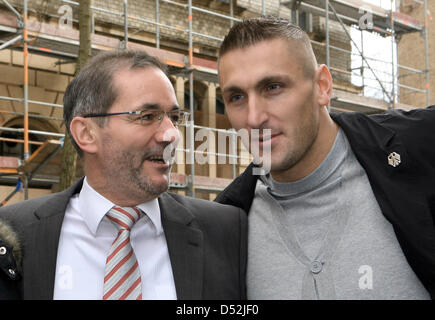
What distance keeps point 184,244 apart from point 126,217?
11.6 inches

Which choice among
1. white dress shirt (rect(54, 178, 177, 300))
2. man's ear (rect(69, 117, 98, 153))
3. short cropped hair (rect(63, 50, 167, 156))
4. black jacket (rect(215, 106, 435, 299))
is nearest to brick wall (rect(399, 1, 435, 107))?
black jacket (rect(215, 106, 435, 299))

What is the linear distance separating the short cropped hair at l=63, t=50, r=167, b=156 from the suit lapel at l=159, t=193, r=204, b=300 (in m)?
0.56

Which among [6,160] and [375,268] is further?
[6,160]

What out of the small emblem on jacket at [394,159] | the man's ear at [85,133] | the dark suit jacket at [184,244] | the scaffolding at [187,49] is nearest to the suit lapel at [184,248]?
the dark suit jacket at [184,244]

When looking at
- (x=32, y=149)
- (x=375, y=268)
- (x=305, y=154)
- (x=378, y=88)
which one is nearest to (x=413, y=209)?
(x=375, y=268)

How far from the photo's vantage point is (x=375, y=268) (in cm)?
300

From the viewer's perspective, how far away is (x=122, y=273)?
2.97 m

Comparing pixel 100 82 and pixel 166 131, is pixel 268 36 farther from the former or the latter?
pixel 100 82

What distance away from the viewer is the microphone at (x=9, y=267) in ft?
9.32

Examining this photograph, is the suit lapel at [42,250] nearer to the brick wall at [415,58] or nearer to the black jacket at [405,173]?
the black jacket at [405,173]

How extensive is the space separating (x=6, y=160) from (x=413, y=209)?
9209 mm

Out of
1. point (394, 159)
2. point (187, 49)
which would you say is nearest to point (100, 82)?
point (394, 159)

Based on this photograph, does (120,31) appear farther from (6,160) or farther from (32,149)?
(6,160)

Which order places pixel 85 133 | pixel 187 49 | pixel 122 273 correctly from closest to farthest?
pixel 122 273, pixel 85 133, pixel 187 49
